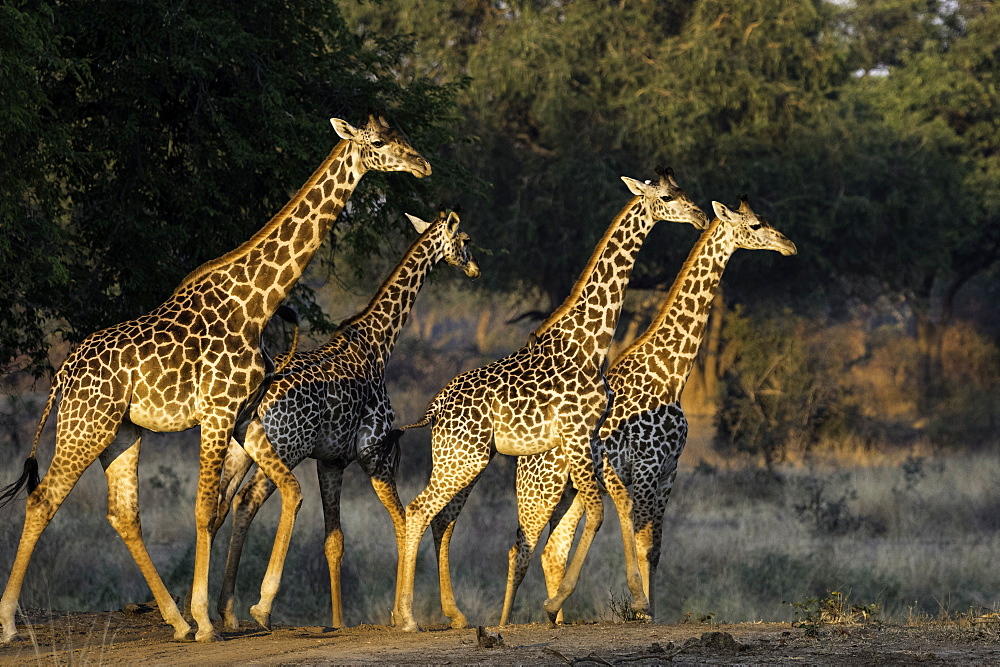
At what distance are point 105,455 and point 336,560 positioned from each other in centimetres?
185

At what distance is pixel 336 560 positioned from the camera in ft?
29.6

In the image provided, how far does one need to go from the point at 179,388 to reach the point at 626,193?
16643 mm

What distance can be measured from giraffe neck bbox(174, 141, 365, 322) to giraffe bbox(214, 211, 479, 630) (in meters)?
0.76

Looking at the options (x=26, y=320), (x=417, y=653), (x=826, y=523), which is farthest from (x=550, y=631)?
(x=826, y=523)

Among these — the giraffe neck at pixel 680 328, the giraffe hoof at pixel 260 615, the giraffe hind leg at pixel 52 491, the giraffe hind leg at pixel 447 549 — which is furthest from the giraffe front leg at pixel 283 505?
the giraffe neck at pixel 680 328

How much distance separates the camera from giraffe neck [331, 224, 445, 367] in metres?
9.55

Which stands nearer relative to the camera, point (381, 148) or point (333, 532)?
point (381, 148)

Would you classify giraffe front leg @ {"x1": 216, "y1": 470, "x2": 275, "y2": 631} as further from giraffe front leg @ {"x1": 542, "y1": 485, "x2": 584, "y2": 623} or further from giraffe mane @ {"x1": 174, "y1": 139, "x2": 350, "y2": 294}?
giraffe front leg @ {"x1": 542, "y1": 485, "x2": 584, "y2": 623}

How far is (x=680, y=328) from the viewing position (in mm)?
10070

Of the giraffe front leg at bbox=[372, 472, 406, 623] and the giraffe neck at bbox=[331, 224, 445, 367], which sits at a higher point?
the giraffe neck at bbox=[331, 224, 445, 367]

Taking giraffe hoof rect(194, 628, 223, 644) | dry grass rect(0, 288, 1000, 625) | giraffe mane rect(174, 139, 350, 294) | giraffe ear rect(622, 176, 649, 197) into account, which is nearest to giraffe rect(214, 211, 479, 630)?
giraffe hoof rect(194, 628, 223, 644)

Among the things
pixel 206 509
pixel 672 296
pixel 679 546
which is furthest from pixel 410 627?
pixel 679 546

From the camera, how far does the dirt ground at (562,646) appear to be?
6.81 m

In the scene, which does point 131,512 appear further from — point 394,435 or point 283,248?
point 394,435
